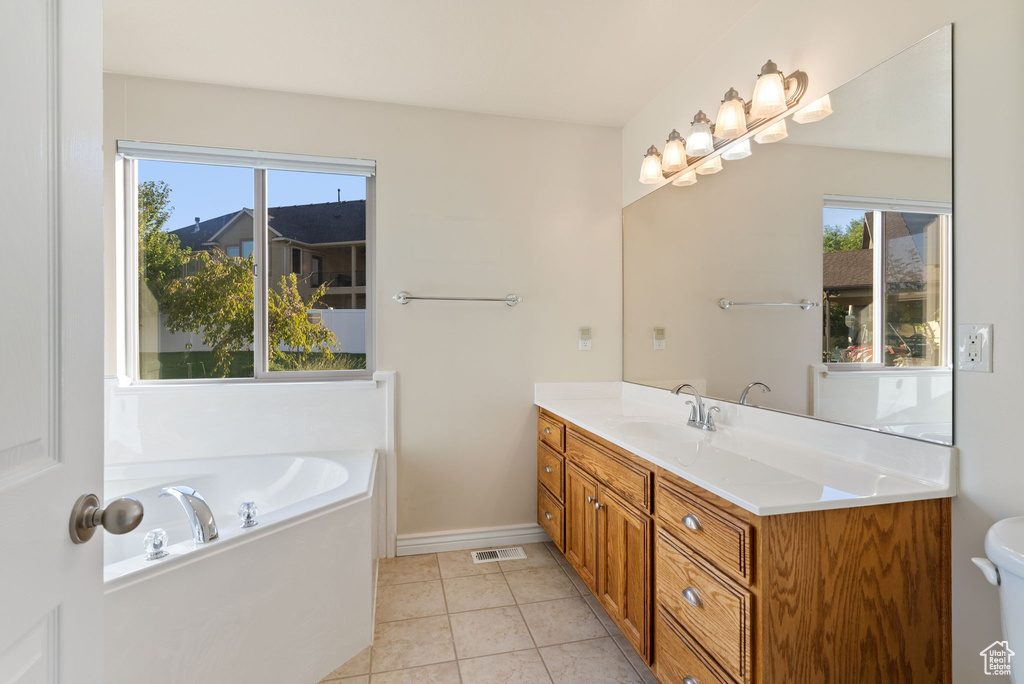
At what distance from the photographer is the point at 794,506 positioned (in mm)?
1120

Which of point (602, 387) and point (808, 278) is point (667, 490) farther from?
point (602, 387)

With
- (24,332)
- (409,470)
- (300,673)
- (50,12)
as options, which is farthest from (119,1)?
(300,673)

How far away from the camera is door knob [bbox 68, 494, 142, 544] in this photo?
2.23 ft

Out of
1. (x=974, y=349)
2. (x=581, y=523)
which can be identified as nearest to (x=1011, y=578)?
(x=974, y=349)

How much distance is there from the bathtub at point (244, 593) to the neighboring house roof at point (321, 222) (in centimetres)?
123

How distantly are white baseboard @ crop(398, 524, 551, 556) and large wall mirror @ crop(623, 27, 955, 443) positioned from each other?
126 cm

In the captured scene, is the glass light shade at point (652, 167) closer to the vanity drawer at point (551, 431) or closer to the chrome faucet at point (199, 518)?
the vanity drawer at point (551, 431)

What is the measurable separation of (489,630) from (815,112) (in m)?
2.19

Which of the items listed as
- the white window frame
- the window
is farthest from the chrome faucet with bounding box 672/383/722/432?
the white window frame

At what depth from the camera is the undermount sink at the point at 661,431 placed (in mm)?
1988

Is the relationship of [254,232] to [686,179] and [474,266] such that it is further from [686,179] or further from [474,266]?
[686,179]

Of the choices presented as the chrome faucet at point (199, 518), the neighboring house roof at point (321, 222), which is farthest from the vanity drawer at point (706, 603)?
the neighboring house roof at point (321, 222)

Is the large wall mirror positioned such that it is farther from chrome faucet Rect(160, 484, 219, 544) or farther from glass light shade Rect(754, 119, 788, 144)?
chrome faucet Rect(160, 484, 219, 544)

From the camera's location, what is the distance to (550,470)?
2.61m
